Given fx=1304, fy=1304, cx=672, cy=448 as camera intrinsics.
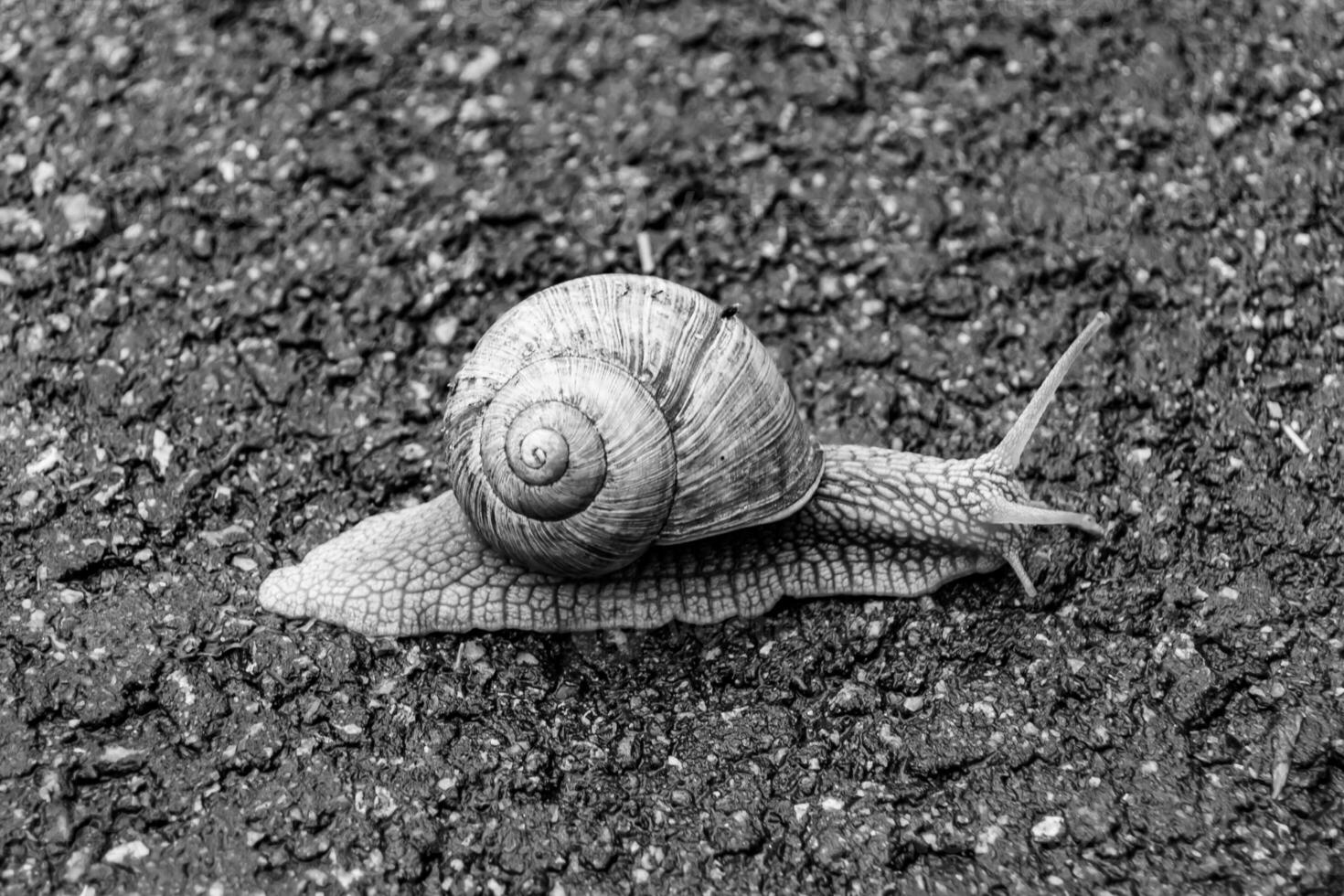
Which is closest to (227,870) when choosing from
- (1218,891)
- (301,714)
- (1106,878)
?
(301,714)

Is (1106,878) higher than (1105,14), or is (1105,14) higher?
(1105,14)

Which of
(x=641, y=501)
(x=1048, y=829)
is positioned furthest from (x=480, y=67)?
(x=1048, y=829)

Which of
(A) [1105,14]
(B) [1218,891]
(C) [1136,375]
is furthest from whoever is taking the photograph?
(A) [1105,14]

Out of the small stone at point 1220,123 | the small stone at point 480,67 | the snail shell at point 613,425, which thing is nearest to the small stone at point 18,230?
the small stone at point 480,67

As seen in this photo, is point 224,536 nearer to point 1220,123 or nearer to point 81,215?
point 81,215

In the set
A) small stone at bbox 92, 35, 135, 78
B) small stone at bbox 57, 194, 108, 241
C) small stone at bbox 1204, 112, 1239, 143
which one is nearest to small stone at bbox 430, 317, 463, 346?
small stone at bbox 57, 194, 108, 241

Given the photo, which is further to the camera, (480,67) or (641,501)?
(480,67)

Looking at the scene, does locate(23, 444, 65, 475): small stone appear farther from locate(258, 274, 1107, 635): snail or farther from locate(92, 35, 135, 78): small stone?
locate(92, 35, 135, 78): small stone

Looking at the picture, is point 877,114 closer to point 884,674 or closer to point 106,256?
point 884,674
